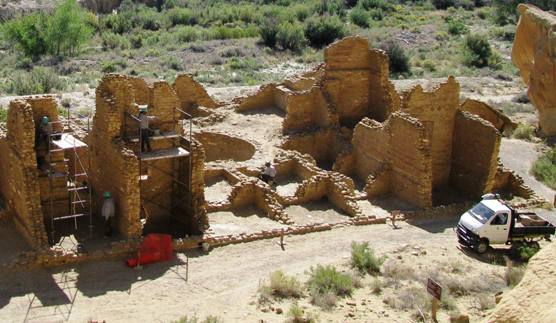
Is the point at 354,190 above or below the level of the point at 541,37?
below

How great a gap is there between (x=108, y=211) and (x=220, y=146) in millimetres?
8510

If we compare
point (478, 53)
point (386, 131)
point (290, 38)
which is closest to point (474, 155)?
point (386, 131)

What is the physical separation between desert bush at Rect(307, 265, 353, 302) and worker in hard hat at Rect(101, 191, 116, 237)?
4.87 meters

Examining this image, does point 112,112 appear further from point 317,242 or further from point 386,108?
point 386,108

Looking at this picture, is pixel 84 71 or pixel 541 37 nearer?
pixel 541 37

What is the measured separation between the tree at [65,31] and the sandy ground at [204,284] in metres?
26.6

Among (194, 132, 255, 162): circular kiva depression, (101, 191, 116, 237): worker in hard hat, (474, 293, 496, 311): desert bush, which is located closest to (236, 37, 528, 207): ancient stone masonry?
(194, 132, 255, 162): circular kiva depression

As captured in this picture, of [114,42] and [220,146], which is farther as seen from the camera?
[114,42]

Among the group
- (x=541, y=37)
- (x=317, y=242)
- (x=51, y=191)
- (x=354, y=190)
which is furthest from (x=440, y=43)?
(x=51, y=191)

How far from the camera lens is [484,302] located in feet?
48.2

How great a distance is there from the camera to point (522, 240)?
1794 cm

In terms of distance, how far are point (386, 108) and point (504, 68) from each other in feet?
68.6

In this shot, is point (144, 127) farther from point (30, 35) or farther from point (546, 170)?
point (30, 35)

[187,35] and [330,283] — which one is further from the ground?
[330,283]
